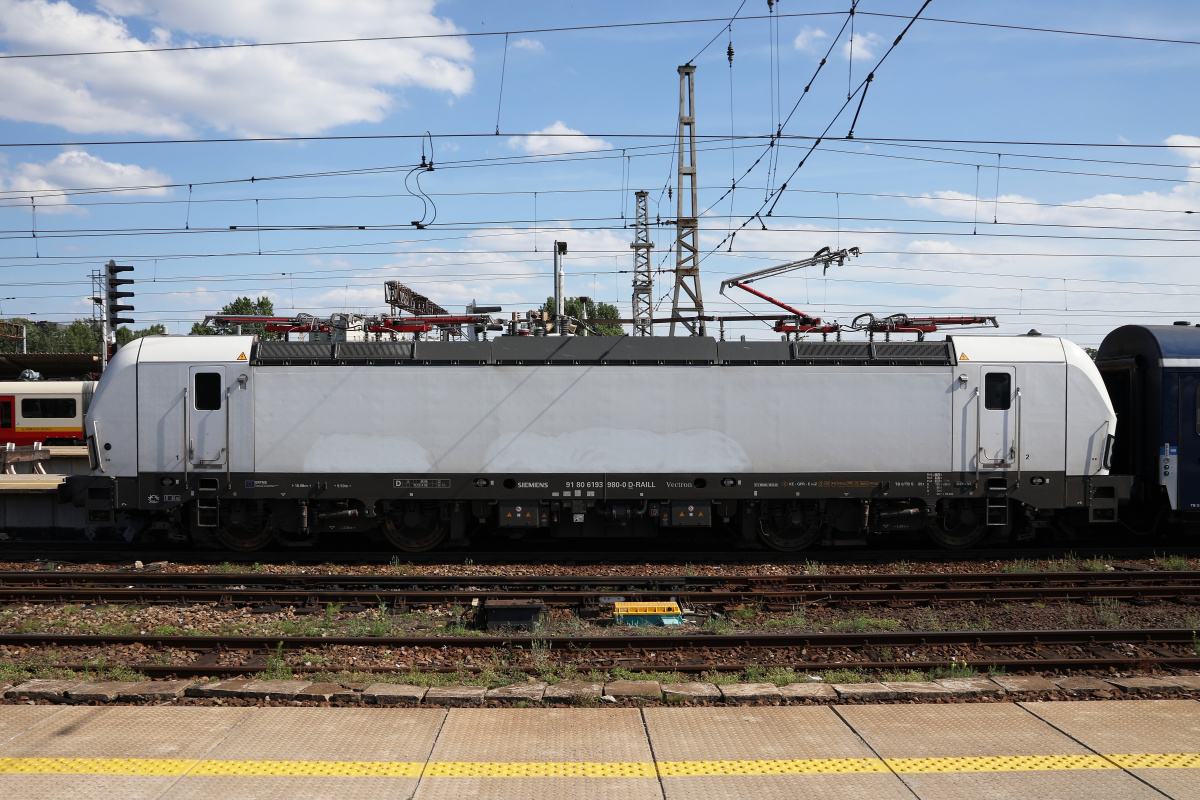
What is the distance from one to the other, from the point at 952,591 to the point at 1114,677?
2.71 m

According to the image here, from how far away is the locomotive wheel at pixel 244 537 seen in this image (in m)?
12.6

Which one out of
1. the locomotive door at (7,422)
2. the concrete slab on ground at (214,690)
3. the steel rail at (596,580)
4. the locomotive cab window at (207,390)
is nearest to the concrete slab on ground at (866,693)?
the steel rail at (596,580)

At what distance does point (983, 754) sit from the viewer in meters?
5.33

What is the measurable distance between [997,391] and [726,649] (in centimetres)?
701

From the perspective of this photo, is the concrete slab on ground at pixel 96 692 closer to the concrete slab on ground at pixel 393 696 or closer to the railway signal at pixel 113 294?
the concrete slab on ground at pixel 393 696

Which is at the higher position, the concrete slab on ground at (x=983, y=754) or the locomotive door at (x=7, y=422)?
the locomotive door at (x=7, y=422)

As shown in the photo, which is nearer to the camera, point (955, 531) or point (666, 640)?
point (666, 640)

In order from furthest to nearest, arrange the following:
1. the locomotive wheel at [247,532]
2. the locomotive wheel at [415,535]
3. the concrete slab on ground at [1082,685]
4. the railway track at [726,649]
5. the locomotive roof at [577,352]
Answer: the locomotive wheel at [415,535], the locomotive wheel at [247,532], the locomotive roof at [577,352], the railway track at [726,649], the concrete slab on ground at [1082,685]

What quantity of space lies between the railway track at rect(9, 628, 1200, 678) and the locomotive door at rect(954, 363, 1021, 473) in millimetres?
4002

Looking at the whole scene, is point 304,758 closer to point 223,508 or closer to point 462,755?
point 462,755

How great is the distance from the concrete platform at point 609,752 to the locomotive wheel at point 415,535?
20.9 ft

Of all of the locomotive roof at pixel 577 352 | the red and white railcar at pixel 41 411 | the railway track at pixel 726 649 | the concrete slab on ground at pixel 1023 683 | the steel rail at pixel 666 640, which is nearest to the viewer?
the concrete slab on ground at pixel 1023 683

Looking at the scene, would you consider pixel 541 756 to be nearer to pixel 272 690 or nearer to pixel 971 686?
pixel 272 690

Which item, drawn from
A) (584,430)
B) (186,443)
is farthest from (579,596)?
(186,443)
